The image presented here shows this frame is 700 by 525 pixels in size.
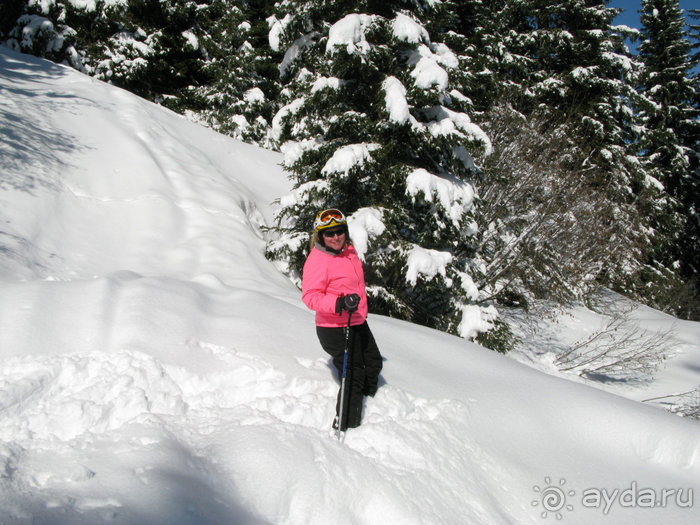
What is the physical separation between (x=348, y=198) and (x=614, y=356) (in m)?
7.11

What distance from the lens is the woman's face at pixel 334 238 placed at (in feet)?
10.2

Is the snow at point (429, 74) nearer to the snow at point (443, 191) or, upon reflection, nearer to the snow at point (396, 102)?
the snow at point (396, 102)

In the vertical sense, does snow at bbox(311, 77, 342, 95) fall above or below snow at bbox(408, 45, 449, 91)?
below

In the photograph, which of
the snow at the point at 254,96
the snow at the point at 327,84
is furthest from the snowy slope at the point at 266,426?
the snow at the point at 254,96

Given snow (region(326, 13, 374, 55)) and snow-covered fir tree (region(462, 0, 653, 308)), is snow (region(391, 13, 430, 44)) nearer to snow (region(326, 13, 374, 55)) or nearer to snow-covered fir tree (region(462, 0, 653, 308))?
snow (region(326, 13, 374, 55))

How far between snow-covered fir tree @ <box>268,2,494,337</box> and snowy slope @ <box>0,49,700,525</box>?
224cm

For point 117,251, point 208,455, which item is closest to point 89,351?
point 208,455

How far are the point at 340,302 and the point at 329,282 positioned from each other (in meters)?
0.30

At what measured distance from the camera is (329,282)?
10.4ft

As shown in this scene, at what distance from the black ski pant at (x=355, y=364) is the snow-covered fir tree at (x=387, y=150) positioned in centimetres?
302

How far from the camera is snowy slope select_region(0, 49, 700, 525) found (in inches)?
87.0

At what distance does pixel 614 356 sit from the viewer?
955cm

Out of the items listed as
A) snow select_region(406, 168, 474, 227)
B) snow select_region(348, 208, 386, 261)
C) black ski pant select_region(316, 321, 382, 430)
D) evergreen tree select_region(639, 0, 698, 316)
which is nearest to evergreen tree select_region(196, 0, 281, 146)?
snow select_region(348, 208, 386, 261)

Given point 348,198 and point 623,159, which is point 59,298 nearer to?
point 348,198
